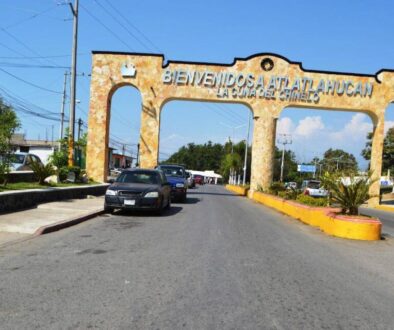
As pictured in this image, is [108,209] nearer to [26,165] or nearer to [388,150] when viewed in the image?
[26,165]

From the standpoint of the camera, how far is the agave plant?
12.9 m

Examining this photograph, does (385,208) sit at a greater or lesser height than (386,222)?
lesser

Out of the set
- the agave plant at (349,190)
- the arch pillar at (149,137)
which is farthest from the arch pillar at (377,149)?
the agave plant at (349,190)

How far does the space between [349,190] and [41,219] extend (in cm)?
823

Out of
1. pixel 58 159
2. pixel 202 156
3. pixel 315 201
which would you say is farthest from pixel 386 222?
pixel 202 156

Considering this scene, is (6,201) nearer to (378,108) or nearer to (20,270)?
(20,270)

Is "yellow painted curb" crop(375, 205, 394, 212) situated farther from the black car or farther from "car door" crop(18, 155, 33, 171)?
"car door" crop(18, 155, 33, 171)

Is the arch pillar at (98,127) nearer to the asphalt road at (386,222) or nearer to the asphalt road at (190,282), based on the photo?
the asphalt road at (386,222)

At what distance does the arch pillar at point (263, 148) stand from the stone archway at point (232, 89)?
2.6 inches

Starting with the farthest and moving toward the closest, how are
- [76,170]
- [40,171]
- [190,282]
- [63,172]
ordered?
[76,170], [63,172], [40,171], [190,282]

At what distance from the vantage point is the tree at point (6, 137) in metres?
15.0

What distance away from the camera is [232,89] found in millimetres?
30609

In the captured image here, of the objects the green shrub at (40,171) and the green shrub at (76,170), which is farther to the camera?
the green shrub at (76,170)

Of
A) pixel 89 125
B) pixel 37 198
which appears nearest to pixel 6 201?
pixel 37 198
